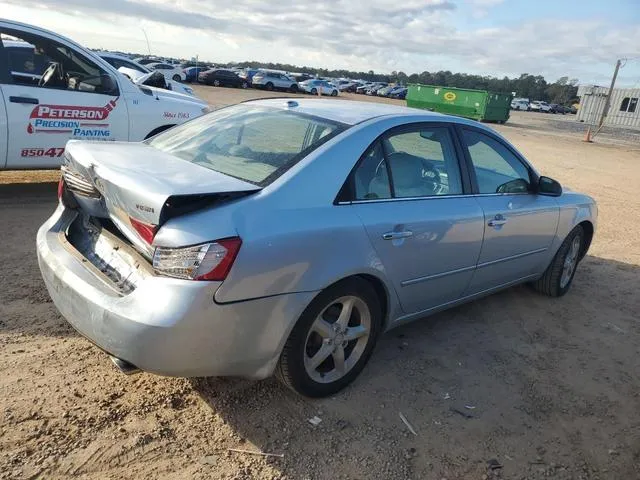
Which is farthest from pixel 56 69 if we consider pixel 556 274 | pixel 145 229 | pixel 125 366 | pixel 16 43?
pixel 556 274

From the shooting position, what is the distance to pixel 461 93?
32.8 m

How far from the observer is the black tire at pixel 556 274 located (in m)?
4.84

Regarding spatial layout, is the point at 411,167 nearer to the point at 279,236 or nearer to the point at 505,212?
the point at 505,212

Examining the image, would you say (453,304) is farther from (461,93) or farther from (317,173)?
(461,93)

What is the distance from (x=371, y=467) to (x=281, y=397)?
674mm

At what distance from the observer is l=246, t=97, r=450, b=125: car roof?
3.30 metres

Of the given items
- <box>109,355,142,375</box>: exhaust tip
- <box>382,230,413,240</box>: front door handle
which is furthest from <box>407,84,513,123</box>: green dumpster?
<box>109,355,142,375</box>: exhaust tip

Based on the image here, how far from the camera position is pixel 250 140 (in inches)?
129

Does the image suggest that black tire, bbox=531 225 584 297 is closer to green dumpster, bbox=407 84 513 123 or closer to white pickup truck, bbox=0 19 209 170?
white pickup truck, bbox=0 19 209 170

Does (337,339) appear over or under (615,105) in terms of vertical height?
under

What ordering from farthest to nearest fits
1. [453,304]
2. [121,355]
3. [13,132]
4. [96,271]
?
[13,132], [453,304], [96,271], [121,355]

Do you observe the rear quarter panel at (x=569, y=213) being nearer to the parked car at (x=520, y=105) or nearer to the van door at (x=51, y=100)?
the van door at (x=51, y=100)

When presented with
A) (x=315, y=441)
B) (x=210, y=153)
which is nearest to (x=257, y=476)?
(x=315, y=441)

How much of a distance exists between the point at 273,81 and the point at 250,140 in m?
45.3
